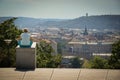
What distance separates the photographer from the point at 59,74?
814 centimetres

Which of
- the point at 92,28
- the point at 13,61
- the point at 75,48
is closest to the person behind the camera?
the point at 13,61

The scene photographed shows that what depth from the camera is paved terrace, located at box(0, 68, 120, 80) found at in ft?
25.5

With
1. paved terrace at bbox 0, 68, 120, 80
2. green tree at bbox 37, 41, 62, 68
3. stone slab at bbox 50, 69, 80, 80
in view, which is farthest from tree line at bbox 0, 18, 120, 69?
stone slab at bbox 50, 69, 80, 80

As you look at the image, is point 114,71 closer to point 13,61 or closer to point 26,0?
point 13,61

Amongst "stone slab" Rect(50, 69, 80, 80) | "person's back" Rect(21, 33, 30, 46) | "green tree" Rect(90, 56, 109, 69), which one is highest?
"person's back" Rect(21, 33, 30, 46)

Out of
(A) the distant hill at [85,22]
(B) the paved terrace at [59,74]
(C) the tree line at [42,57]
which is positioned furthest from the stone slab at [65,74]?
(A) the distant hill at [85,22]

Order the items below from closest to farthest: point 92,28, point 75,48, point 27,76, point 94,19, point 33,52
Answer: point 27,76, point 33,52, point 75,48, point 94,19, point 92,28

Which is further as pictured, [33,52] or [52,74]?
[33,52]

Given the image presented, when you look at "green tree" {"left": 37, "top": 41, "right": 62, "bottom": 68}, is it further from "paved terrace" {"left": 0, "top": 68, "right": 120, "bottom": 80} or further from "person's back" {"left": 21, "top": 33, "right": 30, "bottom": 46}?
"paved terrace" {"left": 0, "top": 68, "right": 120, "bottom": 80}

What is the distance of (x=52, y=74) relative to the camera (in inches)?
320

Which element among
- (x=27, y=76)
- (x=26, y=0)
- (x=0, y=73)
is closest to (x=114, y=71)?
(x=27, y=76)

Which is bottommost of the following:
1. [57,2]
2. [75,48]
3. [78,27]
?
[75,48]

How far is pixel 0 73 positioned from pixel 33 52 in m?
1.20

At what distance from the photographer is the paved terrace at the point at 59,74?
25.5 feet
